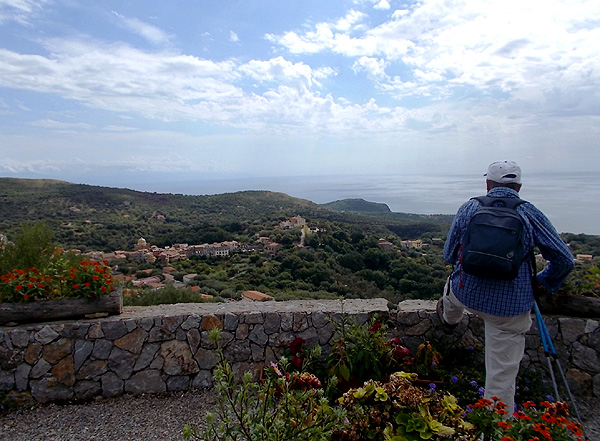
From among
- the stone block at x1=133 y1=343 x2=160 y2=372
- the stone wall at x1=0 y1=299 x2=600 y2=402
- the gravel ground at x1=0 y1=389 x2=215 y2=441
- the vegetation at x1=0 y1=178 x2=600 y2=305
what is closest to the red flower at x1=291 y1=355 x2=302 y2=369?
the stone wall at x1=0 y1=299 x2=600 y2=402

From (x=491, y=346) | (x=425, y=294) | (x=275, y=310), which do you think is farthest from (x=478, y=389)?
(x=425, y=294)

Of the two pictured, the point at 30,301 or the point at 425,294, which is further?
the point at 425,294

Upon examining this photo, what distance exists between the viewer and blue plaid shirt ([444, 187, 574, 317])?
2.44m

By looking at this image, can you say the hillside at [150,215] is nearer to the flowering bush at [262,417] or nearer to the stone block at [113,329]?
the stone block at [113,329]

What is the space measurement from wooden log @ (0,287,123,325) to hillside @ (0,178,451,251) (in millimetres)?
10215

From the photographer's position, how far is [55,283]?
3.69 meters

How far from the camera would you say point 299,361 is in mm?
3301

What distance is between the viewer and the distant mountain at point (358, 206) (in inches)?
1606

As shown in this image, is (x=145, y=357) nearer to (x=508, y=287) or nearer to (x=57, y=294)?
(x=57, y=294)

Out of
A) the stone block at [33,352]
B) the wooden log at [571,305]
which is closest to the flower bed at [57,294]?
the stone block at [33,352]

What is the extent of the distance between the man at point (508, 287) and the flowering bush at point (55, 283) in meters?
3.10

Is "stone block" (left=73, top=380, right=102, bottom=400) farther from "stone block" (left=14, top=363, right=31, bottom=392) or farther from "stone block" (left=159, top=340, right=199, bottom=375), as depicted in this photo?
"stone block" (left=159, top=340, right=199, bottom=375)

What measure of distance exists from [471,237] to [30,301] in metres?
3.70

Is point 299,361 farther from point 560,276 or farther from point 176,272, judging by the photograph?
point 176,272
